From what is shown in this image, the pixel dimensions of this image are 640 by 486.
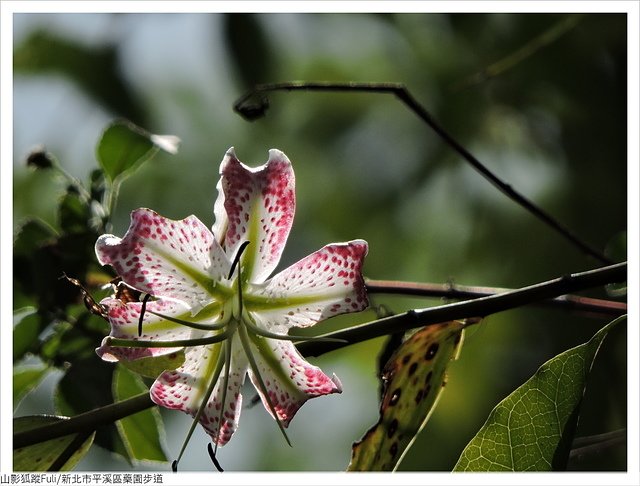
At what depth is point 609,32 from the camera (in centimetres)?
170

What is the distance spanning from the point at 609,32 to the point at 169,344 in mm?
1442

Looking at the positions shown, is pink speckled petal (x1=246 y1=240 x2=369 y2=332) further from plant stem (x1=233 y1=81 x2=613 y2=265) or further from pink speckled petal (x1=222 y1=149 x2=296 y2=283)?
plant stem (x1=233 y1=81 x2=613 y2=265)

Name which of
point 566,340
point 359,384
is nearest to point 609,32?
point 566,340

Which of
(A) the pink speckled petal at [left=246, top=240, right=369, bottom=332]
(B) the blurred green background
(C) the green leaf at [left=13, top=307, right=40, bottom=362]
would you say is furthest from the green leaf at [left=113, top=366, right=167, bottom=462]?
(B) the blurred green background

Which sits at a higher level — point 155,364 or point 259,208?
point 259,208

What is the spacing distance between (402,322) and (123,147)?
1.50 feet

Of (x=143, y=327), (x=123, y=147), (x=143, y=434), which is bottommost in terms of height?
(x=143, y=434)

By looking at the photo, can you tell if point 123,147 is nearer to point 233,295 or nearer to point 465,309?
point 233,295

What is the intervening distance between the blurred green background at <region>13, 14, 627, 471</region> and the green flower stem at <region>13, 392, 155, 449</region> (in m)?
1.07

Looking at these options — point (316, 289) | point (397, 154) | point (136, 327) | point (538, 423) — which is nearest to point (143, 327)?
point (136, 327)

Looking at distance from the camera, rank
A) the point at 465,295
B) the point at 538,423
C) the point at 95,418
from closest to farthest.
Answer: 1. the point at 95,418
2. the point at 538,423
3. the point at 465,295

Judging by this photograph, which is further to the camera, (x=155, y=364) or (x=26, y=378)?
(x=26, y=378)

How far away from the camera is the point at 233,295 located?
58 cm

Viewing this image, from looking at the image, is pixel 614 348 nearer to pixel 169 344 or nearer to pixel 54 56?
pixel 169 344
